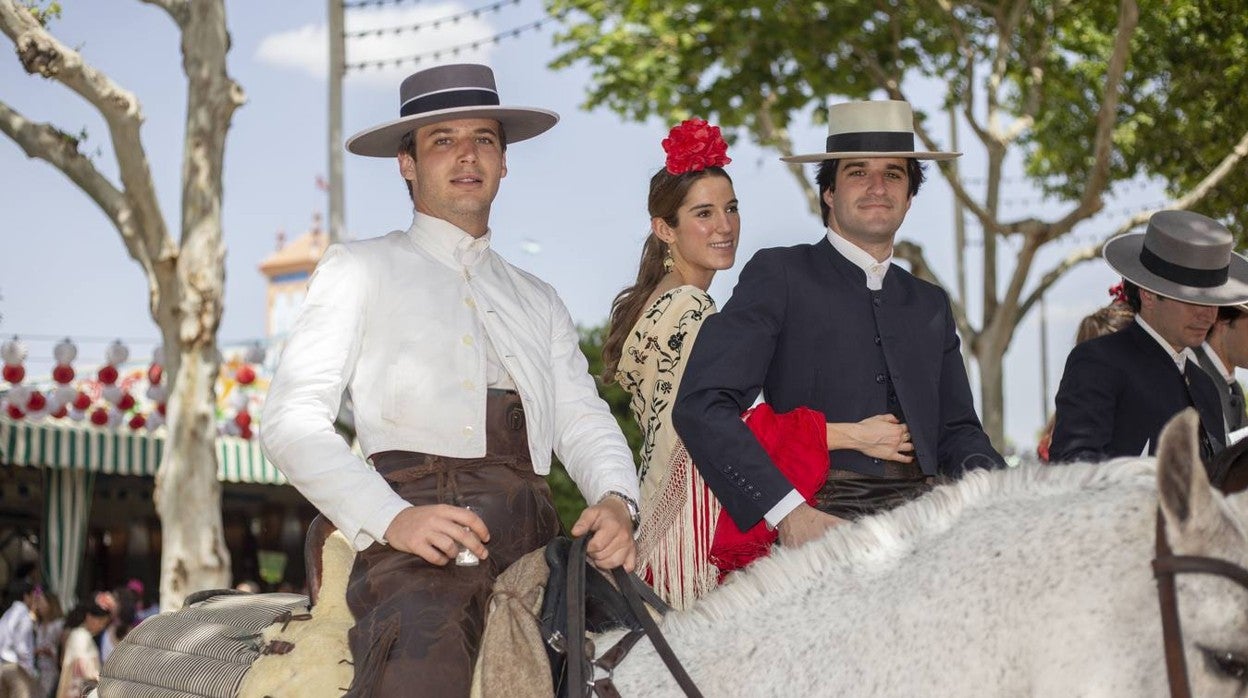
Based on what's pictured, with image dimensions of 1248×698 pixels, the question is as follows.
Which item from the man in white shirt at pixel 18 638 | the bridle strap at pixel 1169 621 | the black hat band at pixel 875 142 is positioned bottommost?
the man in white shirt at pixel 18 638

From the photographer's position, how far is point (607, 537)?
2.71m

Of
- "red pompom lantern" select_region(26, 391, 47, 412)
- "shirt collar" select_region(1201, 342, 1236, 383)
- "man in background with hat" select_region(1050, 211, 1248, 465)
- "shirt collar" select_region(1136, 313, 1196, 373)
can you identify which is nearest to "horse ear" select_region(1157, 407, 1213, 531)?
"man in background with hat" select_region(1050, 211, 1248, 465)

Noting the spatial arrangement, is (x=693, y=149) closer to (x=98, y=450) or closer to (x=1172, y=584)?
(x=1172, y=584)

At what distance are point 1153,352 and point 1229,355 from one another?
63.5 inches

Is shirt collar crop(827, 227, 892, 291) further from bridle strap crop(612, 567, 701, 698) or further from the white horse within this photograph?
the white horse

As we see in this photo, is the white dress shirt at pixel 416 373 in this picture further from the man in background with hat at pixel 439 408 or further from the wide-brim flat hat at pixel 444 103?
the wide-brim flat hat at pixel 444 103

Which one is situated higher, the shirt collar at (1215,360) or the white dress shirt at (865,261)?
the white dress shirt at (865,261)

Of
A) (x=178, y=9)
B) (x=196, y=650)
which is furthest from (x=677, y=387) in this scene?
(x=178, y=9)

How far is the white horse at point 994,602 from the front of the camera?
1.74m

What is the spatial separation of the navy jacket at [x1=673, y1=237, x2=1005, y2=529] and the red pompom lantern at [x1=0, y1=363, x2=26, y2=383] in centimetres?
1342

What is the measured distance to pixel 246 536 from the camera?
20.2 meters

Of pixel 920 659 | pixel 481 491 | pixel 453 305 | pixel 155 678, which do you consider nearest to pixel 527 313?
pixel 453 305

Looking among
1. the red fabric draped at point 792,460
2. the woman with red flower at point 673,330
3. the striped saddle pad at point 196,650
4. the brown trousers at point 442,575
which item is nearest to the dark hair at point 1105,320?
the woman with red flower at point 673,330

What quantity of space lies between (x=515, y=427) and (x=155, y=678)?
46.1 inches
